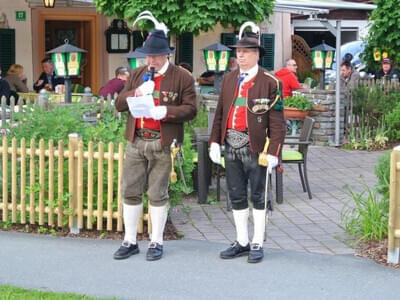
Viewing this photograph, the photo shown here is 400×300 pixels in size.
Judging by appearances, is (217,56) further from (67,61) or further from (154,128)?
(154,128)

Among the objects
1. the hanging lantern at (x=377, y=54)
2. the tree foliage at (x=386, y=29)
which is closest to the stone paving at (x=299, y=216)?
the tree foliage at (x=386, y=29)

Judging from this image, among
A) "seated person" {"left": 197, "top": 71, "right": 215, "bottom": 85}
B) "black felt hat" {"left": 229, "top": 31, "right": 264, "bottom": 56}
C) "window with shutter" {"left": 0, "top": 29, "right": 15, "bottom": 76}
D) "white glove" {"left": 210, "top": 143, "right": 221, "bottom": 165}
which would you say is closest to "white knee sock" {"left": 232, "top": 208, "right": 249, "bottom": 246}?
"white glove" {"left": 210, "top": 143, "right": 221, "bottom": 165}

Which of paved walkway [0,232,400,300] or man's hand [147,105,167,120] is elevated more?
man's hand [147,105,167,120]

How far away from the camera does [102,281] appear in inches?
236

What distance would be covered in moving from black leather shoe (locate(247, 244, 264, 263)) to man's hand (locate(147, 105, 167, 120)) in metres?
1.29

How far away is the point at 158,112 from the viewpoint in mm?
6164

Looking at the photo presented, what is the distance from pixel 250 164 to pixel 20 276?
6.36 ft

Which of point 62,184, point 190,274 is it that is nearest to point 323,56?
point 62,184

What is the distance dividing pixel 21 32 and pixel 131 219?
31.7ft

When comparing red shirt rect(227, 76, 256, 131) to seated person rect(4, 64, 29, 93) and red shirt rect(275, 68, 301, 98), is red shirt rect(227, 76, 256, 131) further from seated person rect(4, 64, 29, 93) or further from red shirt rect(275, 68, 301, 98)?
A: seated person rect(4, 64, 29, 93)

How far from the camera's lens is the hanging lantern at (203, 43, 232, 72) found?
36.9ft

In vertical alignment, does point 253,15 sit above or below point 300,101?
above

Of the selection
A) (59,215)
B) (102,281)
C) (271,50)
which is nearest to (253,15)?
(59,215)

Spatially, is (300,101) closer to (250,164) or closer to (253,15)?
(253,15)
